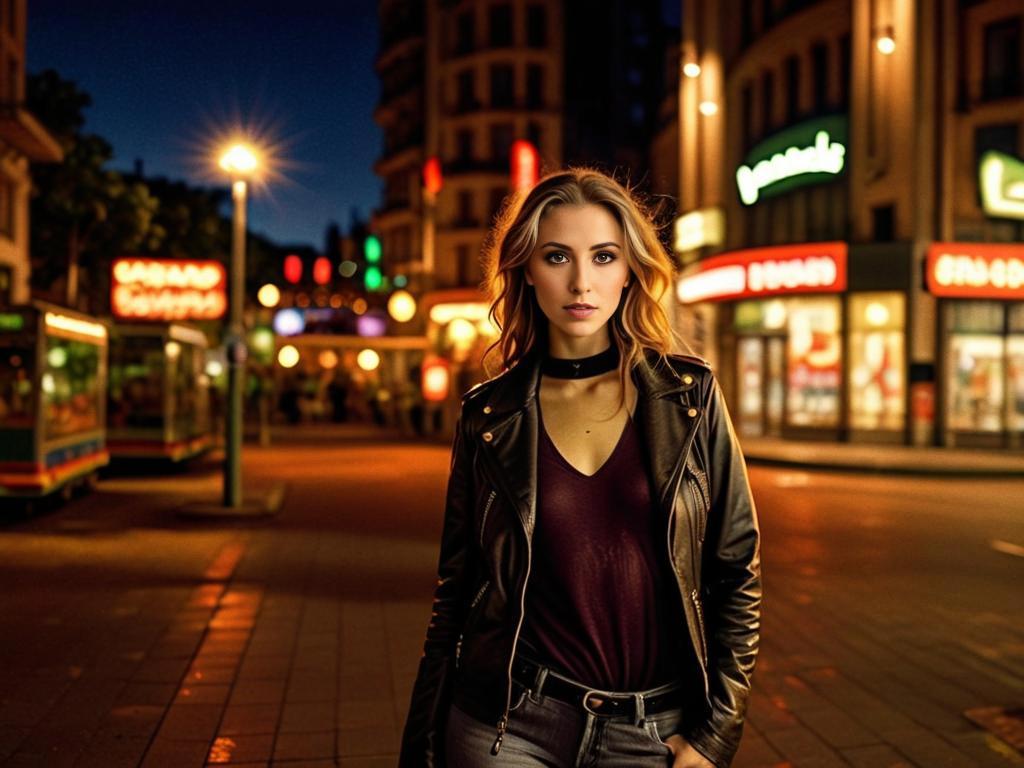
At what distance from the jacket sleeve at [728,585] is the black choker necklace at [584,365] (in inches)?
9.7

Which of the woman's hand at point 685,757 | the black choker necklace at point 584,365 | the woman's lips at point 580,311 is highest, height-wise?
the woman's lips at point 580,311

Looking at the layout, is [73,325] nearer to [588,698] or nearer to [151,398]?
[151,398]

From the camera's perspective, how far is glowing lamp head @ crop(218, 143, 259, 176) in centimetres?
1386

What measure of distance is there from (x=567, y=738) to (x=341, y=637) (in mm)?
5130

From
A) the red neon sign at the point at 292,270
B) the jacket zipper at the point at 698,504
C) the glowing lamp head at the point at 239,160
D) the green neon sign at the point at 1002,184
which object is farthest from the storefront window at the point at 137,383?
the jacket zipper at the point at 698,504

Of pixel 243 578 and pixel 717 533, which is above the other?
pixel 717 533

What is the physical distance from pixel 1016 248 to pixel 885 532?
15916mm

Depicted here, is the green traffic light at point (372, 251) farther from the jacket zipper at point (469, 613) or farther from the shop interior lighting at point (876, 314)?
the jacket zipper at point (469, 613)

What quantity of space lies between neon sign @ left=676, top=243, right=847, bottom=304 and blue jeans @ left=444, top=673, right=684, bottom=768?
2560cm

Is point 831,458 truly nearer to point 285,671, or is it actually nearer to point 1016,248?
point 1016,248

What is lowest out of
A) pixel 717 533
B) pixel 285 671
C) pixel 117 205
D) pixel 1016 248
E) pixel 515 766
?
pixel 285 671

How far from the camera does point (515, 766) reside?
2.19 m

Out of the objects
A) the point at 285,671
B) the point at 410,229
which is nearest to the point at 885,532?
the point at 285,671

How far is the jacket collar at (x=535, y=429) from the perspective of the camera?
7.20 ft
